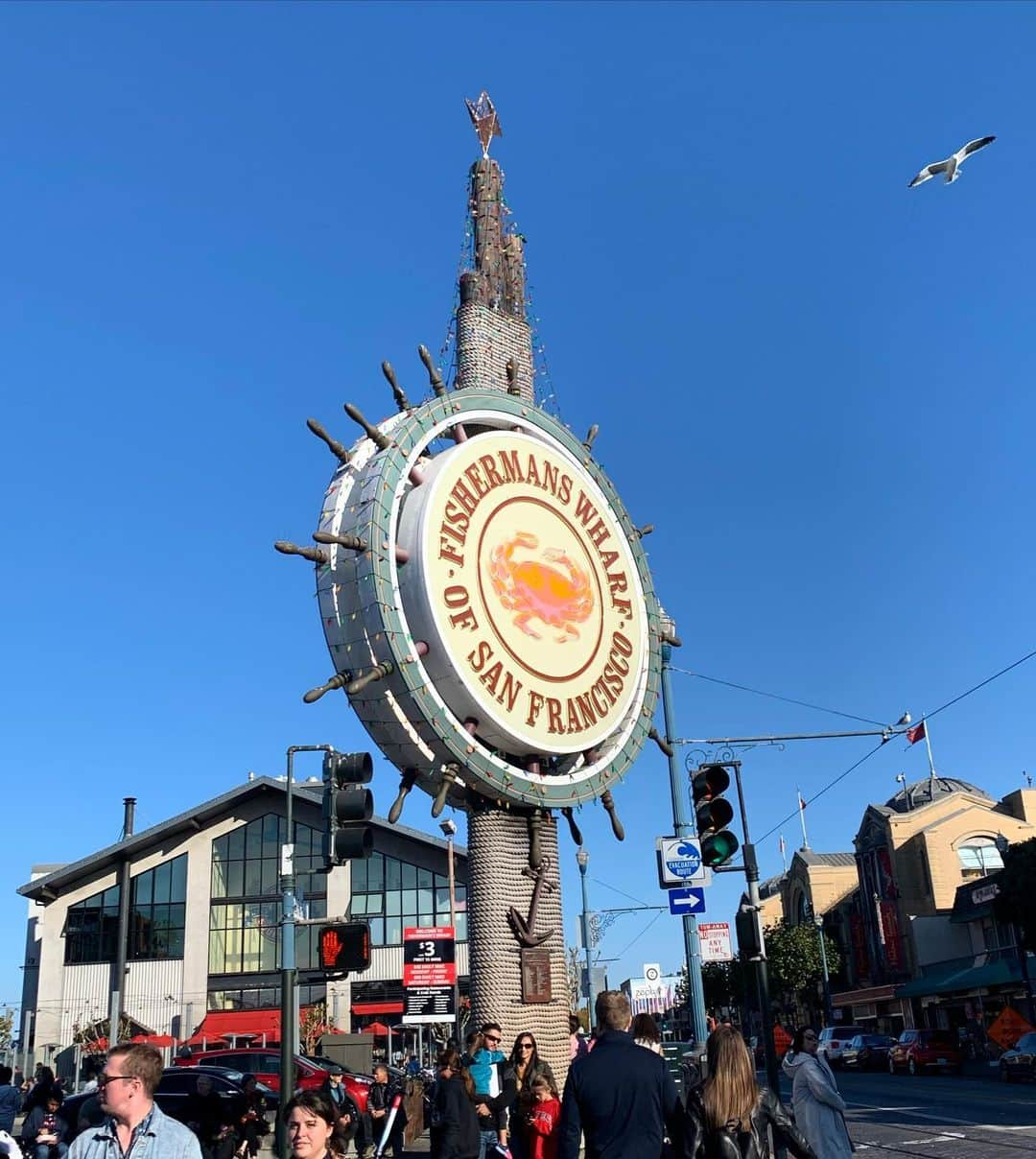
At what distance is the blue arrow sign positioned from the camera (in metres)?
15.2

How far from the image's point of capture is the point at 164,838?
167ft

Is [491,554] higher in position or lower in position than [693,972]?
higher

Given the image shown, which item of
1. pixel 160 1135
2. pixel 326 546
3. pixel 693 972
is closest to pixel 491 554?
pixel 326 546

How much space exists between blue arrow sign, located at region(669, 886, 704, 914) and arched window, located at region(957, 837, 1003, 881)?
54300 millimetres

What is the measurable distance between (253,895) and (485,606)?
3942 centimetres

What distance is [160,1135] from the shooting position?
4.42 metres

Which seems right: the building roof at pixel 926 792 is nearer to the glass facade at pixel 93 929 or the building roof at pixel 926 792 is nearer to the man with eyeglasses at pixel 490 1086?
the glass facade at pixel 93 929

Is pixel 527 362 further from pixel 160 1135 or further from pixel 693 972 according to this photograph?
pixel 160 1135

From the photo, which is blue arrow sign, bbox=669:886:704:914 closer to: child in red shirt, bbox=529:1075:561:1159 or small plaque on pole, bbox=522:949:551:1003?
small plaque on pole, bbox=522:949:551:1003

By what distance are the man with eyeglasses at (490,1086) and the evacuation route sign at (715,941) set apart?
383 centimetres

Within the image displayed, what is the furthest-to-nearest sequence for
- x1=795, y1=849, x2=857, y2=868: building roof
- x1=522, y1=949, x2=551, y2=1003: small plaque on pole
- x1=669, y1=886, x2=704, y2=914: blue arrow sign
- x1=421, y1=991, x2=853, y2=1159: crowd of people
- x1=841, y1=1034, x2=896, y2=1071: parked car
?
x1=795, y1=849, x2=857, y2=868: building roof
x1=841, y1=1034, x2=896, y2=1071: parked car
x1=669, y1=886, x2=704, y2=914: blue arrow sign
x1=522, y1=949, x2=551, y2=1003: small plaque on pole
x1=421, y1=991, x2=853, y2=1159: crowd of people

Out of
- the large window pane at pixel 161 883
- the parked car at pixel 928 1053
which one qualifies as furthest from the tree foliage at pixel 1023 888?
the large window pane at pixel 161 883

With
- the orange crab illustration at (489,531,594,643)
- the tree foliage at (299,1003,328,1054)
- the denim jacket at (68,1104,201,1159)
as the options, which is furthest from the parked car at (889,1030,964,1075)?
the denim jacket at (68,1104,201,1159)

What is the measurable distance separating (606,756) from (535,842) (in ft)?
5.39
